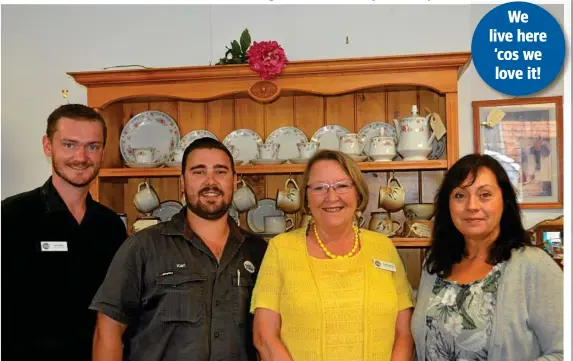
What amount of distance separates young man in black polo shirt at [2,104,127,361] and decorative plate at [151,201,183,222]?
1.71ft

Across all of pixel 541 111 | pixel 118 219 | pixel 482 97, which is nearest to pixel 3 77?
pixel 118 219

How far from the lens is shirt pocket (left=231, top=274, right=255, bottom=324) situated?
5.65 ft

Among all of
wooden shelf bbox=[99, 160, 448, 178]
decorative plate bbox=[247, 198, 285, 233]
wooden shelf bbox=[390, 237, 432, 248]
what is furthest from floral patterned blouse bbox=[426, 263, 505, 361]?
decorative plate bbox=[247, 198, 285, 233]

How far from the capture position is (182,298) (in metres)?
1.69

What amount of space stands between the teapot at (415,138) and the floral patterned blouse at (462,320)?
68 cm

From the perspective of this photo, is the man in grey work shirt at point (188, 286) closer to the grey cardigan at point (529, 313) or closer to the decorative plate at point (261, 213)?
the decorative plate at point (261, 213)

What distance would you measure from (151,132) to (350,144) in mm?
911

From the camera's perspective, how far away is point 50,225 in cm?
185

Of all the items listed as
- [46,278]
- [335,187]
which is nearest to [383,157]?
[335,187]

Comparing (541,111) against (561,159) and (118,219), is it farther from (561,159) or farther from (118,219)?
(118,219)

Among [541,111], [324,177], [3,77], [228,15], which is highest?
Answer: [228,15]

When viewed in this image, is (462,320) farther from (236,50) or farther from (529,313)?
(236,50)

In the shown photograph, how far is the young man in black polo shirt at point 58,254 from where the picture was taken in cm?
178

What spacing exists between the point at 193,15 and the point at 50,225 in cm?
123
